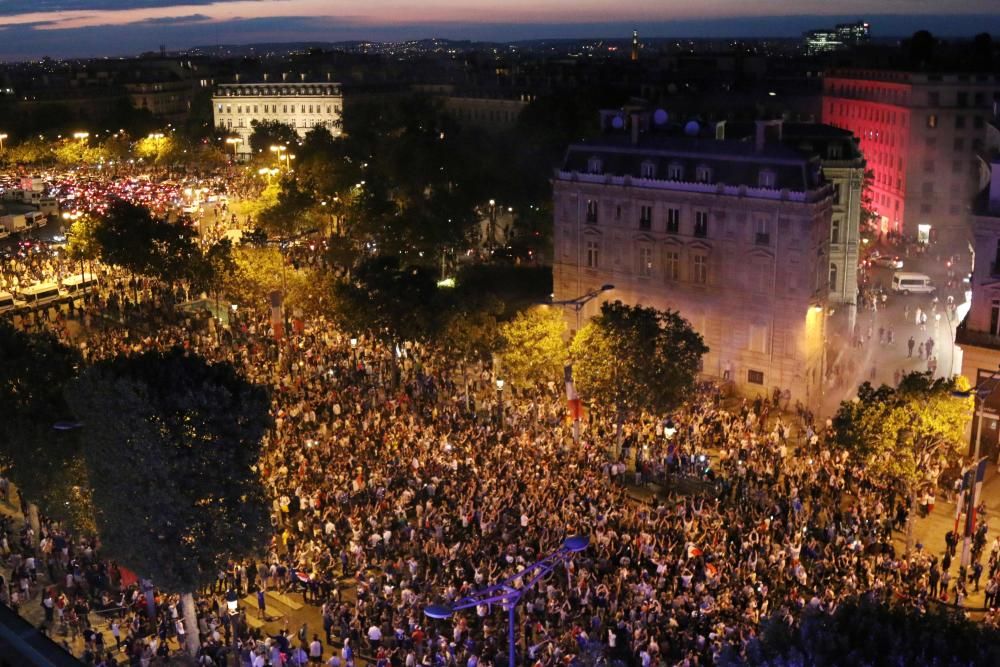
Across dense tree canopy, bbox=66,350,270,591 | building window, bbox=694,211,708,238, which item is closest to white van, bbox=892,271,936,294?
building window, bbox=694,211,708,238

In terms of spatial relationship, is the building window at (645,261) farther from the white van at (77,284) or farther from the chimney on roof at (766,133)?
the white van at (77,284)

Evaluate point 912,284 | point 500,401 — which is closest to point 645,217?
point 500,401

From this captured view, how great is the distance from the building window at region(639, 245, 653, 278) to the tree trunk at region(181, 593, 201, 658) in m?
29.6

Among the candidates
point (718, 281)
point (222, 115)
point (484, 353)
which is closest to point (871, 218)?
point (718, 281)

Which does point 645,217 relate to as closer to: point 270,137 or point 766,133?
point 766,133

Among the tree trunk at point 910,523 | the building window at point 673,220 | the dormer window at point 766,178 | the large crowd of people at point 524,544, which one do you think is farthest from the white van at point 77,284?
the tree trunk at point 910,523

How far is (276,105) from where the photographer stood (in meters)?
159

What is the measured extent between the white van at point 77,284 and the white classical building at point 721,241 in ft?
109

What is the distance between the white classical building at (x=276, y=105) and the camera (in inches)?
6117

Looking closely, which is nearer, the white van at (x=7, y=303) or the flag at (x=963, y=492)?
the flag at (x=963, y=492)

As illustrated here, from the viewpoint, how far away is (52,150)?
435 feet

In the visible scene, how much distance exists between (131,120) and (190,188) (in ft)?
149

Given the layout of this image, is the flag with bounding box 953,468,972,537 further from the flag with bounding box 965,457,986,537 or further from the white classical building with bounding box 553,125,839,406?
the white classical building with bounding box 553,125,839,406

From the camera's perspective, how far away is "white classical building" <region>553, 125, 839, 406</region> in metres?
47.6
